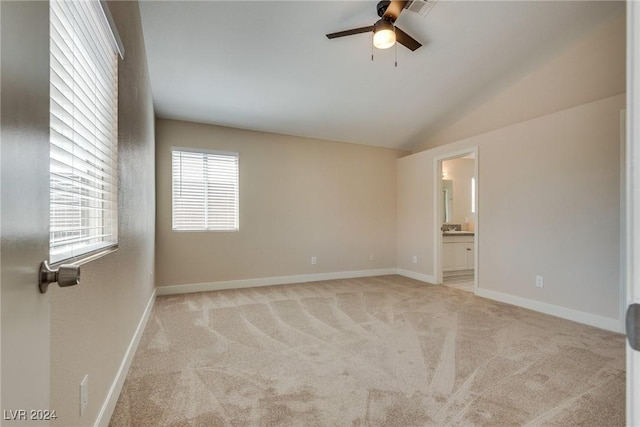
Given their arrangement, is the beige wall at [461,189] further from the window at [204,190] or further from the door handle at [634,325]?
the door handle at [634,325]

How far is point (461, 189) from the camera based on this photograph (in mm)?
6859

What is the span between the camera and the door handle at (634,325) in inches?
19.2

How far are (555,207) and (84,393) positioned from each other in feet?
14.3

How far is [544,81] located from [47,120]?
490cm

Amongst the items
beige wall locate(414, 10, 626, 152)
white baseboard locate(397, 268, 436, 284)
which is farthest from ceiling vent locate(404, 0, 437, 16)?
white baseboard locate(397, 268, 436, 284)

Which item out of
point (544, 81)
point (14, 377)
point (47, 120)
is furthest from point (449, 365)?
point (544, 81)

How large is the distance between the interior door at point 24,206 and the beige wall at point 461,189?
7.01m

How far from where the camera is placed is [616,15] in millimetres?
3178

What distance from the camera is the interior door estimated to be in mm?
491

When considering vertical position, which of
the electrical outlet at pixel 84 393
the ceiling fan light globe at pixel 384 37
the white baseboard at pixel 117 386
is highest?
the ceiling fan light globe at pixel 384 37

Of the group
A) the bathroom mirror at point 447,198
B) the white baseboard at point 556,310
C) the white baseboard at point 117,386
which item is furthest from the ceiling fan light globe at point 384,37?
the bathroom mirror at point 447,198

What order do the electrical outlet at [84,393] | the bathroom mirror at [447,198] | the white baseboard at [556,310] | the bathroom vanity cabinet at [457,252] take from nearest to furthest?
the electrical outlet at [84,393], the white baseboard at [556,310], the bathroom vanity cabinet at [457,252], the bathroom mirror at [447,198]

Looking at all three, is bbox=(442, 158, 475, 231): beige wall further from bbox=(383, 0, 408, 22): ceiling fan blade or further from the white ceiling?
bbox=(383, 0, 408, 22): ceiling fan blade

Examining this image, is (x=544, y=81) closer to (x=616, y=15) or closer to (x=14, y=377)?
(x=616, y=15)
